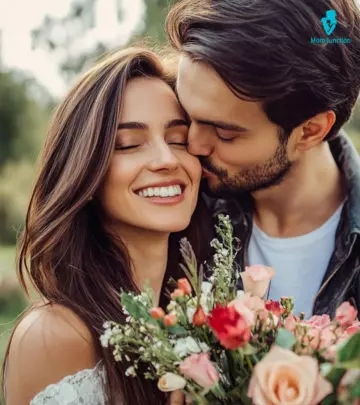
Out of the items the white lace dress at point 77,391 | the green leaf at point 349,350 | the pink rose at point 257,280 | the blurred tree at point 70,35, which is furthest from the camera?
the blurred tree at point 70,35

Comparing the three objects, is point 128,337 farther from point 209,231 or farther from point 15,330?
point 209,231

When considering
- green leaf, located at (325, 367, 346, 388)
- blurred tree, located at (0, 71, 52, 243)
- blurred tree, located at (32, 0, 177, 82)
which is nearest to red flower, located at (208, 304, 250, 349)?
green leaf, located at (325, 367, 346, 388)

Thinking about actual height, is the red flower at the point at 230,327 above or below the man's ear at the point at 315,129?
below

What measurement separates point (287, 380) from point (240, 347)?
159 mm

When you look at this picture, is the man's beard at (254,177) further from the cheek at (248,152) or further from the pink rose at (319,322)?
the pink rose at (319,322)

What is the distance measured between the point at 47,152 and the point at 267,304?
121 centimetres

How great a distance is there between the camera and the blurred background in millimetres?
11430

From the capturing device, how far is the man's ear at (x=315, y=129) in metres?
3.10

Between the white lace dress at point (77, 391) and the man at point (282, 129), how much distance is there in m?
0.96

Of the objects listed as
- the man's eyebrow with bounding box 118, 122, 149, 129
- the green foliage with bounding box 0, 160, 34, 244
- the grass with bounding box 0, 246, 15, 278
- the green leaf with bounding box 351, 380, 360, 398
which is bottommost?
the grass with bounding box 0, 246, 15, 278

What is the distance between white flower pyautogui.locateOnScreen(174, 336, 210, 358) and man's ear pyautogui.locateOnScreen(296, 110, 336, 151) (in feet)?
5.14

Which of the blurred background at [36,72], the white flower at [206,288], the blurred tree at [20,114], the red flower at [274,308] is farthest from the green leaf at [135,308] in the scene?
the blurred tree at [20,114]

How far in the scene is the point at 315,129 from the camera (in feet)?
10.3

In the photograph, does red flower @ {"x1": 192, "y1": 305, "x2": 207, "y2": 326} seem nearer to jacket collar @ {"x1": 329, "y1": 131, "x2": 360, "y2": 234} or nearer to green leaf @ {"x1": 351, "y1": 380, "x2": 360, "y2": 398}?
green leaf @ {"x1": 351, "y1": 380, "x2": 360, "y2": 398}
